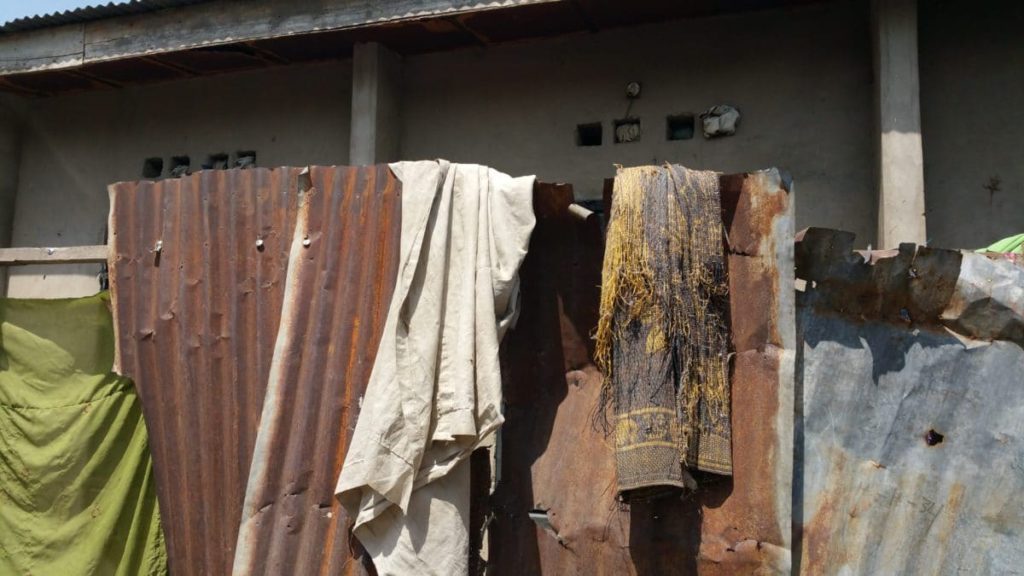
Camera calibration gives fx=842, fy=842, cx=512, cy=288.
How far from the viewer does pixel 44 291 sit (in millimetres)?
7770

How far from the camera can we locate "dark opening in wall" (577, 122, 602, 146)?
609cm

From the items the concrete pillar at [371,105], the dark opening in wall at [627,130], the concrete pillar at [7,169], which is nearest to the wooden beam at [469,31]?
the concrete pillar at [371,105]

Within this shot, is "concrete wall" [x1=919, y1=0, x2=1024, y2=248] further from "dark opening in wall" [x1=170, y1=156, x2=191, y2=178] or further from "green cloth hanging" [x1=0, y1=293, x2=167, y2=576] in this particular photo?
"dark opening in wall" [x1=170, y1=156, x2=191, y2=178]

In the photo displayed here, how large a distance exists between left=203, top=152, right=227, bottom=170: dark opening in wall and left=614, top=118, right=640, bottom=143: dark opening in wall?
11.2 feet

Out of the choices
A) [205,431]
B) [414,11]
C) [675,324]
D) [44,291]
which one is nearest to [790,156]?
[414,11]

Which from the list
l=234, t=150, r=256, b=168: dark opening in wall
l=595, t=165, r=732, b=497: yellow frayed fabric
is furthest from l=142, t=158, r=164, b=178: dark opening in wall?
l=595, t=165, r=732, b=497: yellow frayed fabric

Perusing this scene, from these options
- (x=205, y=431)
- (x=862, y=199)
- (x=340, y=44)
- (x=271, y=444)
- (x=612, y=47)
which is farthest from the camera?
(x=340, y=44)

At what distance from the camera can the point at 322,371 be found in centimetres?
318

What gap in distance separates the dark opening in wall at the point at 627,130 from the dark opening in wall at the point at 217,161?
3423 millimetres

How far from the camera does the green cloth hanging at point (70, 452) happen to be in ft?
11.6

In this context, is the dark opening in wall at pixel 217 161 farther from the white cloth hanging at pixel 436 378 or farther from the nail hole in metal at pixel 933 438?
the nail hole in metal at pixel 933 438

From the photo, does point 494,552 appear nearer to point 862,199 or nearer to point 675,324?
point 675,324

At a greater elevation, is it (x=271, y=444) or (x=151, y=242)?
(x=151, y=242)

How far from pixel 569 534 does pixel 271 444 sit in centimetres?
116
